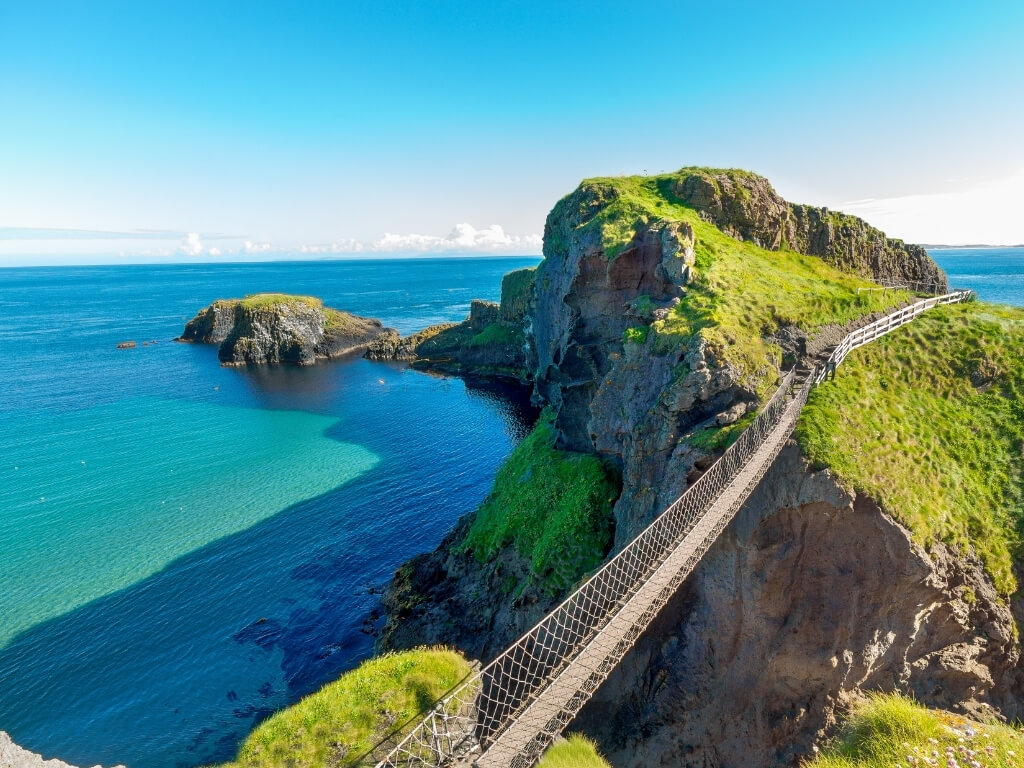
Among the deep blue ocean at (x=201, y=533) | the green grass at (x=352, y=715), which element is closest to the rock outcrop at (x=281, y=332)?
the deep blue ocean at (x=201, y=533)

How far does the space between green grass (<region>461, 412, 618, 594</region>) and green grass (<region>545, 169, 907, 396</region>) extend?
7.78 m

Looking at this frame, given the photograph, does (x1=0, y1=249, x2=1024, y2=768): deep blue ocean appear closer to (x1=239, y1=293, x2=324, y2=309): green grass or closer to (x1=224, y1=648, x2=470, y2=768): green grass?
(x1=224, y1=648, x2=470, y2=768): green grass

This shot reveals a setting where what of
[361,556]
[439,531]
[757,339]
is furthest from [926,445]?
[361,556]

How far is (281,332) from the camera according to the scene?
85.8 m

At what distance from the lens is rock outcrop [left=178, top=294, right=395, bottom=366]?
84.2m

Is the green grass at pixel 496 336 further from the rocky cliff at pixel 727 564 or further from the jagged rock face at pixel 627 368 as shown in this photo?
the rocky cliff at pixel 727 564

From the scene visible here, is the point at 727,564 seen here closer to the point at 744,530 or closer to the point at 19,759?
the point at 744,530

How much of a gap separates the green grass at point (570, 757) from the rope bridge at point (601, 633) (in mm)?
Result: 1396

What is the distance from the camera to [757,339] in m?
22.0

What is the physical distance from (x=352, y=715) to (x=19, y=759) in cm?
1593

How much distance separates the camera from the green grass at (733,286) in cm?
2125

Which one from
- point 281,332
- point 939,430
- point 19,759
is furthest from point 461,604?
point 281,332

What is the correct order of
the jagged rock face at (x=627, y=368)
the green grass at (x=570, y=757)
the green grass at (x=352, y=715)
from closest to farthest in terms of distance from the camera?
the green grass at (x=570, y=757), the green grass at (x=352, y=715), the jagged rock face at (x=627, y=368)

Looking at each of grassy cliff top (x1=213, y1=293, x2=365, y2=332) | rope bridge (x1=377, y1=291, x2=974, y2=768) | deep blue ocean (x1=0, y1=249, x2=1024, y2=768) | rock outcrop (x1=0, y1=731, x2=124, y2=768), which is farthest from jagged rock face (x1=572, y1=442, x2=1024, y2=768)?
grassy cliff top (x1=213, y1=293, x2=365, y2=332)
